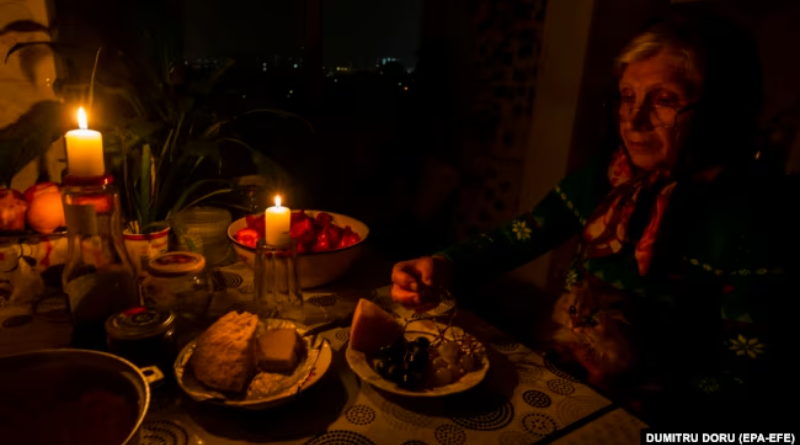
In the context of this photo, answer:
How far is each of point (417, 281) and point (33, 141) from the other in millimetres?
878

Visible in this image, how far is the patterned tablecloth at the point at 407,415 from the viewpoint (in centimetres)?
62

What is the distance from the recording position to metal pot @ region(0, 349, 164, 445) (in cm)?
48

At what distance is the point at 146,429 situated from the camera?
62 cm

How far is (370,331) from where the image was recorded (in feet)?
2.56

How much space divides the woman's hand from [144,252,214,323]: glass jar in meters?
0.36

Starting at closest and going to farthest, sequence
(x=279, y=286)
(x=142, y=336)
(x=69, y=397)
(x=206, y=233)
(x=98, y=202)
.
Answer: (x=69, y=397), (x=142, y=336), (x=98, y=202), (x=279, y=286), (x=206, y=233)

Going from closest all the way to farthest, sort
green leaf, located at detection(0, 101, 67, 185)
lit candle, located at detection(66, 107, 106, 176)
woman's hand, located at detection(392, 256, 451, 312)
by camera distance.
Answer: lit candle, located at detection(66, 107, 106, 176) < woman's hand, located at detection(392, 256, 451, 312) < green leaf, located at detection(0, 101, 67, 185)

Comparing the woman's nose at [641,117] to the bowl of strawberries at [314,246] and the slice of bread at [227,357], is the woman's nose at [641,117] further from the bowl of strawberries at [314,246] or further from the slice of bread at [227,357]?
the slice of bread at [227,357]

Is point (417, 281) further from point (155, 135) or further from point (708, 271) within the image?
point (155, 135)

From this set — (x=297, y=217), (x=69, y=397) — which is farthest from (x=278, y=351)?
(x=297, y=217)

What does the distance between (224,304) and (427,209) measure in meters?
1.71

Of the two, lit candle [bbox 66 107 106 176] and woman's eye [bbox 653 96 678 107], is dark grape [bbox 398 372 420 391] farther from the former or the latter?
woman's eye [bbox 653 96 678 107]

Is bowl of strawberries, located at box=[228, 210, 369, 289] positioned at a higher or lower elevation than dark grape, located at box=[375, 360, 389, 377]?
higher

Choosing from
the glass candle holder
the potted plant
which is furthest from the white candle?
the potted plant
